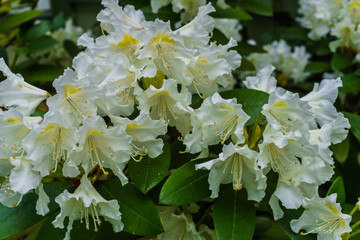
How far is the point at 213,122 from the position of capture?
0.94 meters

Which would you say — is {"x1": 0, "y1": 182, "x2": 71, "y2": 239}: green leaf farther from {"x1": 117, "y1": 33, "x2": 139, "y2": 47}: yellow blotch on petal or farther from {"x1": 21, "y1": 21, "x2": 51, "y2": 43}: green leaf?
{"x1": 21, "y1": 21, "x2": 51, "y2": 43}: green leaf

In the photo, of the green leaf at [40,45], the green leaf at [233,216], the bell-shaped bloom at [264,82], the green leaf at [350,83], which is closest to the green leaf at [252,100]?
the bell-shaped bloom at [264,82]

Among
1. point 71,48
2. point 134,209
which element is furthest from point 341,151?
point 71,48

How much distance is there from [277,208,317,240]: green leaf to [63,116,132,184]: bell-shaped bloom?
360mm

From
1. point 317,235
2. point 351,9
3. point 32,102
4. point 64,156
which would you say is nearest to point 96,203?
point 64,156

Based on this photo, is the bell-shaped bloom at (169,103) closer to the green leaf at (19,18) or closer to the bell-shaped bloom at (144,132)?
the bell-shaped bloom at (144,132)

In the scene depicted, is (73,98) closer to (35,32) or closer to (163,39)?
(163,39)

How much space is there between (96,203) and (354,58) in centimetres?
131

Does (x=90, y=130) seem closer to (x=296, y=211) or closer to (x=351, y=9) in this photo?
(x=296, y=211)

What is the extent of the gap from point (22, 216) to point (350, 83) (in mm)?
1204

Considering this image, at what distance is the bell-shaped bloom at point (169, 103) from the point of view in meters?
0.94

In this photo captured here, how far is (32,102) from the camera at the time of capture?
0.94 meters

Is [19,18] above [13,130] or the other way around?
the other way around

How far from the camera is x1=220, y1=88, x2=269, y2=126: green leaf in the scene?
1.01 metres
